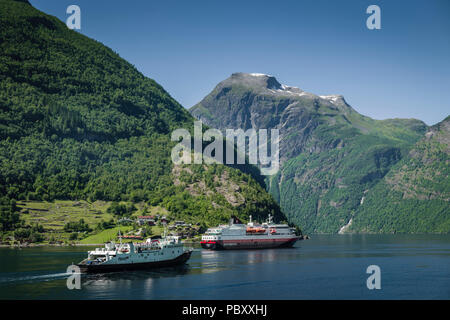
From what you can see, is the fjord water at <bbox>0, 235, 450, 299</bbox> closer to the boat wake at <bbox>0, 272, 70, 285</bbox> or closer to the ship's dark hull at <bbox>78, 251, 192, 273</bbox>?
the boat wake at <bbox>0, 272, 70, 285</bbox>

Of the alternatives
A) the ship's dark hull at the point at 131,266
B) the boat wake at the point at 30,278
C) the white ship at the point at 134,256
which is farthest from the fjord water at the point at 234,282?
the white ship at the point at 134,256

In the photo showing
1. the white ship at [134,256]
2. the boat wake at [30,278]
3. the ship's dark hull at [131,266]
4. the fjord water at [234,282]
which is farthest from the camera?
the white ship at [134,256]

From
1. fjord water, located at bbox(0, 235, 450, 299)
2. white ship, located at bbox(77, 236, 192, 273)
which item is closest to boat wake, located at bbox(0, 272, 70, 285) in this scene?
fjord water, located at bbox(0, 235, 450, 299)

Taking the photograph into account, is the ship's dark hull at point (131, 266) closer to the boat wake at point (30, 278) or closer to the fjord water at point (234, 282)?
the fjord water at point (234, 282)

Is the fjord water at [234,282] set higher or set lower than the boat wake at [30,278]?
lower

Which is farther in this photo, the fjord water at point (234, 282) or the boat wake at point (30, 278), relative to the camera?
the boat wake at point (30, 278)
